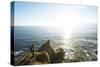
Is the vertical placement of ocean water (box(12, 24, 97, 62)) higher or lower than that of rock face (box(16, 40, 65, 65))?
higher

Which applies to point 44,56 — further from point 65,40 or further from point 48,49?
point 65,40

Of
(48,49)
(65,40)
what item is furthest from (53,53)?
(65,40)

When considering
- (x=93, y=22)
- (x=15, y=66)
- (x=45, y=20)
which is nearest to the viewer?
(x=15, y=66)

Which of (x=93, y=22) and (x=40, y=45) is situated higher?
(x=93, y=22)

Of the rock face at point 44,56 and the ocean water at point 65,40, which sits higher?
the ocean water at point 65,40

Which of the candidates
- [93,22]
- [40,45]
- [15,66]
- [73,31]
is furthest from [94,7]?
[15,66]

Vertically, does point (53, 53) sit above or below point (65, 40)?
below

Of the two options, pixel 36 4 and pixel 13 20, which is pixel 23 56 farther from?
pixel 36 4

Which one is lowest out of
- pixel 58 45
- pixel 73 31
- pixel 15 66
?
pixel 15 66
